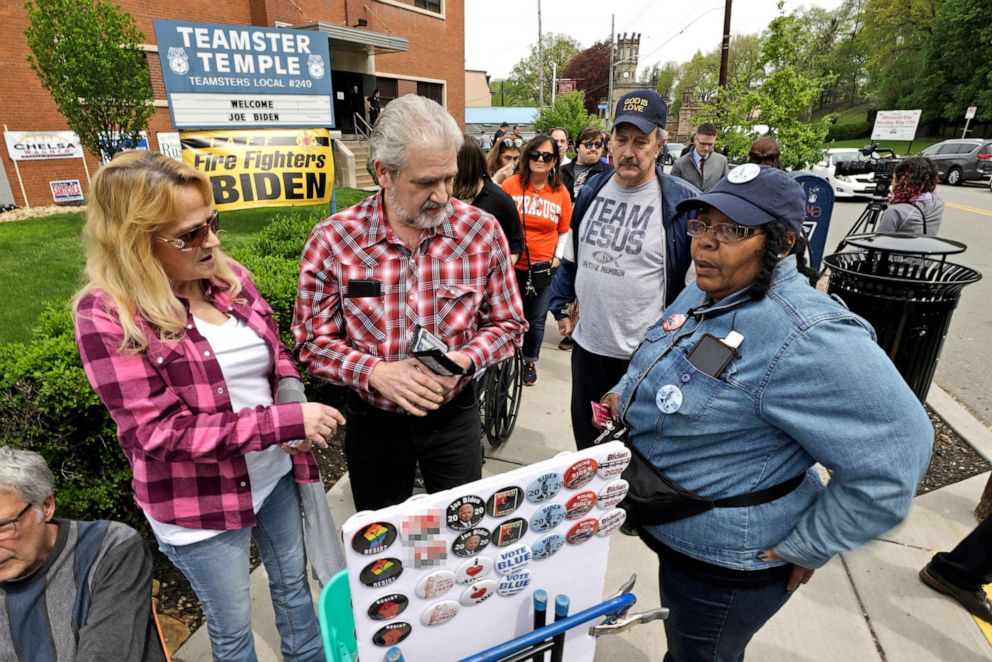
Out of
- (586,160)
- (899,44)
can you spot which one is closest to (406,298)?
(586,160)

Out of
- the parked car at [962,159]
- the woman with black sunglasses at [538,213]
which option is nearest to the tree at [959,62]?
the parked car at [962,159]

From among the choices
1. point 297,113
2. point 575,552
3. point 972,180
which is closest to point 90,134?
point 297,113

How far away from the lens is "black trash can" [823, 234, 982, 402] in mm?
2986

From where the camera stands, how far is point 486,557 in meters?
1.21

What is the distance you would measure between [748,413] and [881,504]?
1.04 feet

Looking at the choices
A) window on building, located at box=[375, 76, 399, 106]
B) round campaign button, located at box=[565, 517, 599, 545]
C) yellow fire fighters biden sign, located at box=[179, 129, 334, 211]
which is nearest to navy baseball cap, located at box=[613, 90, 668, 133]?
round campaign button, located at box=[565, 517, 599, 545]

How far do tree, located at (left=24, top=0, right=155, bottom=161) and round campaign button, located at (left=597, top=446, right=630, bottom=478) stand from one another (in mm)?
11673

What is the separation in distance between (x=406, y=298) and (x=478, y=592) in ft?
3.10

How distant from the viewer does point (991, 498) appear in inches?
118

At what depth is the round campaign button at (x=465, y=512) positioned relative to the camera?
1.10 metres

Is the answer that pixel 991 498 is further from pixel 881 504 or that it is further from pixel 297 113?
pixel 297 113

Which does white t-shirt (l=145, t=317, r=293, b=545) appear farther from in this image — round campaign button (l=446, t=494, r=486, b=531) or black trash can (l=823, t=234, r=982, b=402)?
black trash can (l=823, t=234, r=982, b=402)

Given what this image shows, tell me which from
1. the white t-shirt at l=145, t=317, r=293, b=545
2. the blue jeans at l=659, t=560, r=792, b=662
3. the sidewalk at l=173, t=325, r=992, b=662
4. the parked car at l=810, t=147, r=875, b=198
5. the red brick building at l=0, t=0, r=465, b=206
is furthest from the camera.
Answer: the parked car at l=810, t=147, r=875, b=198

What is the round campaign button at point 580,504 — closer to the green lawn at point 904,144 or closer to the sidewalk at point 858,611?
the sidewalk at point 858,611
